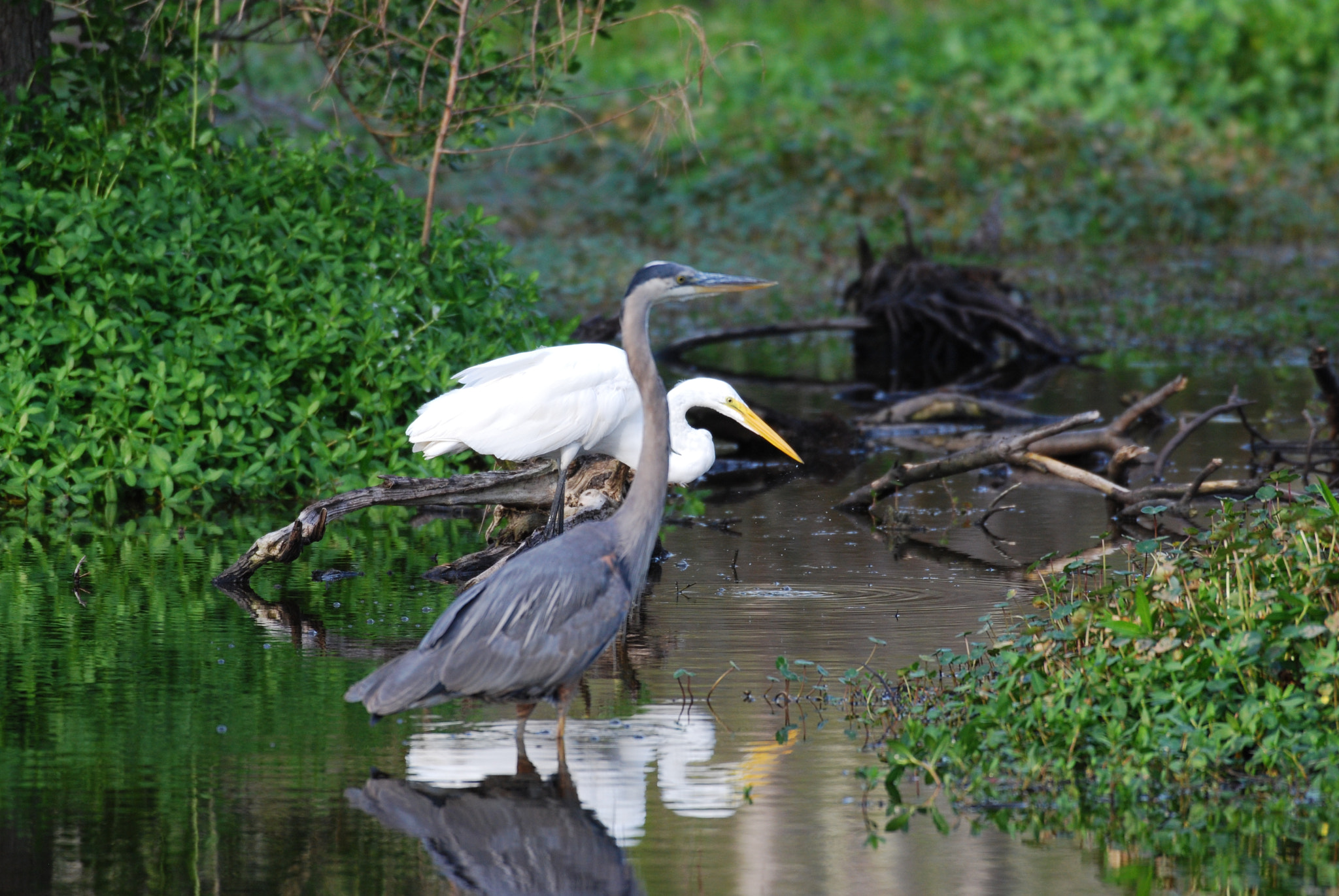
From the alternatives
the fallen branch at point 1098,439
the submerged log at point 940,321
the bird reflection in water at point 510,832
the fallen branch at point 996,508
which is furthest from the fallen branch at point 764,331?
the bird reflection in water at point 510,832

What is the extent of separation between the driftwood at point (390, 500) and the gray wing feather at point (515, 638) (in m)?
2.49

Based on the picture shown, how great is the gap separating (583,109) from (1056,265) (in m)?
8.65

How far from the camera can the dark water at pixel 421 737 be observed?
4.49 m

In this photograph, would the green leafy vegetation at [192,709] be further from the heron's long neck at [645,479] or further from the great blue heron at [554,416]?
the heron's long neck at [645,479]

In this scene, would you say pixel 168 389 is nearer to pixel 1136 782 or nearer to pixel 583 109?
pixel 1136 782

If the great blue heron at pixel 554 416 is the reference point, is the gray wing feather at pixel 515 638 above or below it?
below

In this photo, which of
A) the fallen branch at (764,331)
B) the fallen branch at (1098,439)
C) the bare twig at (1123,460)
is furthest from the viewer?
the fallen branch at (764,331)

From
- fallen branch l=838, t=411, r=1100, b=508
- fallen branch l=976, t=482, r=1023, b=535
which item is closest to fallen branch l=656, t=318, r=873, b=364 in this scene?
fallen branch l=976, t=482, r=1023, b=535

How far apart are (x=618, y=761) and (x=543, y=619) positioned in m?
0.51

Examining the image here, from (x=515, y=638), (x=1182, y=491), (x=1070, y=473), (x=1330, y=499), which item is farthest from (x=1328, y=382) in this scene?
(x=515, y=638)

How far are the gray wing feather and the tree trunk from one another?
6.74 m

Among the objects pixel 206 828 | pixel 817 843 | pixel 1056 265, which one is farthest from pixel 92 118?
pixel 1056 265

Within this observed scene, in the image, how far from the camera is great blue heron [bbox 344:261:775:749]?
517 centimetres

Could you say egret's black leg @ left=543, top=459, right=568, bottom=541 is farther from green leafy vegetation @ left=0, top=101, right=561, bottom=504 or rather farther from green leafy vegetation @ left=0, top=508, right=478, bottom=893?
green leafy vegetation @ left=0, top=101, right=561, bottom=504
